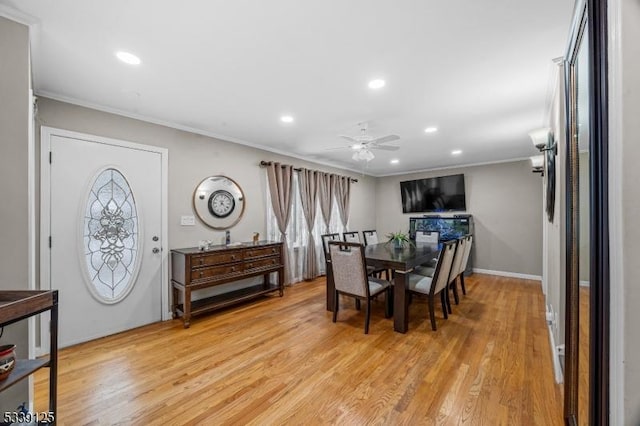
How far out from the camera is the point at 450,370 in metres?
2.18

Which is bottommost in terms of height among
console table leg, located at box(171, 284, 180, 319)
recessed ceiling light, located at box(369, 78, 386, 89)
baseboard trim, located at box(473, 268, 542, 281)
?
baseboard trim, located at box(473, 268, 542, 281)

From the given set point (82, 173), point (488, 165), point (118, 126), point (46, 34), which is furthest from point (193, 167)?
point (488, 165)

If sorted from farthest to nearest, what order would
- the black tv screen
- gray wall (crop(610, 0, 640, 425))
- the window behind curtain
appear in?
the black tv screen
the window behind curtain
gray wall (crop(610, 0, 640, 425))

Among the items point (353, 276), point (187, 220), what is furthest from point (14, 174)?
point (353, 276)

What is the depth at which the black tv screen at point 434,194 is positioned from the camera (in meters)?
5.98

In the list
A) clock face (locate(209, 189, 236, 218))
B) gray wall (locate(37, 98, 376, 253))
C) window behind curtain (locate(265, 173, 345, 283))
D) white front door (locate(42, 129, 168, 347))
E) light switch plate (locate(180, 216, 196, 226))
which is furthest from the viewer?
window behind curtain (locate(265, 173, 345, 283))

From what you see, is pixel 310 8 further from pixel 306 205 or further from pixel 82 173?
pixel 306 205

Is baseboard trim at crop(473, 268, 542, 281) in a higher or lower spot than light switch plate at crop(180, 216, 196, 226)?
lower

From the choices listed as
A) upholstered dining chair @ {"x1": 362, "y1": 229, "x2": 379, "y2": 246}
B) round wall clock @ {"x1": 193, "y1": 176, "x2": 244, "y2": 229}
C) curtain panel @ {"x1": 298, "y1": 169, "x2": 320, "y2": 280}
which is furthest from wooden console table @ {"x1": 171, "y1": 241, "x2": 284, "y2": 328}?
upholstered dining chair @ {"x1": 362, "y1": 229, "x2": 379, "y2": 246}

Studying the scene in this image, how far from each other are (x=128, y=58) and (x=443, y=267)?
11.6 ft

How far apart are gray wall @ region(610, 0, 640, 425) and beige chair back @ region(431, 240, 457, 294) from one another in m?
2.35

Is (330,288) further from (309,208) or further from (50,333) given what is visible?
(50,333)

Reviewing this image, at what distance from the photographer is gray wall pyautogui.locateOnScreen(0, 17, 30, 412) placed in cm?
150

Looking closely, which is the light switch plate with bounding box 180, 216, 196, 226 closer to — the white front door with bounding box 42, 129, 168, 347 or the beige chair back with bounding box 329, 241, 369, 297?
the white front door with bounding box 42, 129, 168, 347
